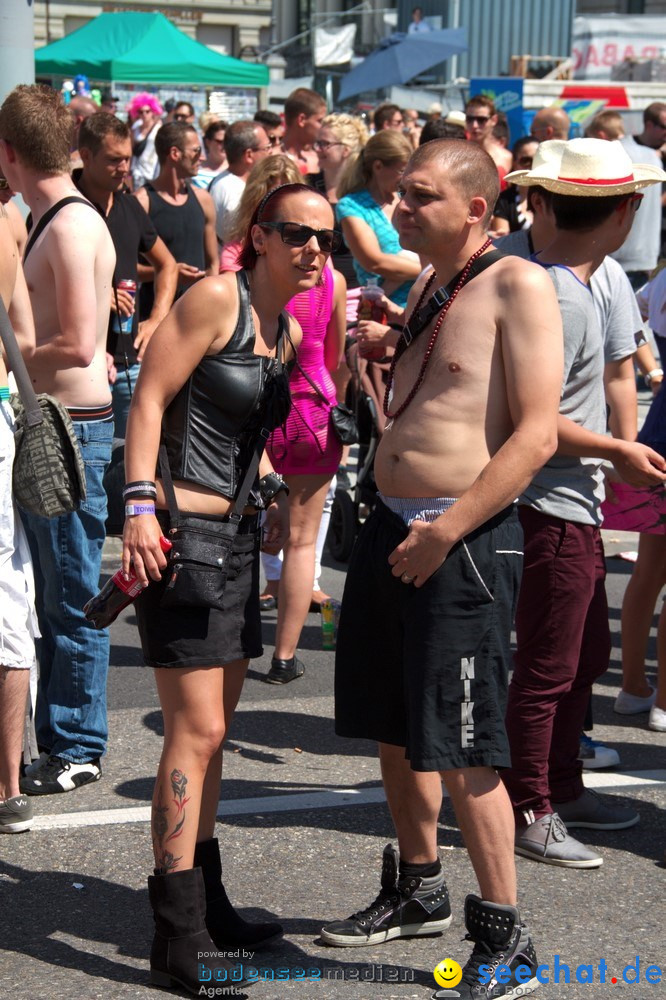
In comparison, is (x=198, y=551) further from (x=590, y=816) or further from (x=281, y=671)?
(x=281, y=671)

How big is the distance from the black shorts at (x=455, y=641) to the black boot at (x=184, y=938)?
612mm

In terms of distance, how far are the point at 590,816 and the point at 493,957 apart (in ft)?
4.16

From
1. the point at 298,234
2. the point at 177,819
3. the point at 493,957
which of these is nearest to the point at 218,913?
Result: the point at 177,819

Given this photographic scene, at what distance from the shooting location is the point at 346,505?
779 centimetres

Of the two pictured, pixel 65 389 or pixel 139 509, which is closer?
pixel 139 509

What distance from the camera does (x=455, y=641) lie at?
124 inches

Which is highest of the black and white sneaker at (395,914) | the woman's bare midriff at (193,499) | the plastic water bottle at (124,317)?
the woman's bare midriff at (193,499)

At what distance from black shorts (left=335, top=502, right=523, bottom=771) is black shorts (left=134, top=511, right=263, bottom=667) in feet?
1.05

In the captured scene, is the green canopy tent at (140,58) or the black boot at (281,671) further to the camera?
the green canopy tent at (140,58)

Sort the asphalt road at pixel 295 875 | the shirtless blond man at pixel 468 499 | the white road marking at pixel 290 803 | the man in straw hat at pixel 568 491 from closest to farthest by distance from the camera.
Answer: the shirtless blond man at pixel 468 499 → the asphalt road at pixel 295 875 → the man in straw hat at pixel 568 491 → the white road marking at pixel 290 803

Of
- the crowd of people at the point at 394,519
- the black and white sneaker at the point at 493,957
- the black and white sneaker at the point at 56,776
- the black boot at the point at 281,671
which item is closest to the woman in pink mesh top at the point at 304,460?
the black boot at the point at 281,671

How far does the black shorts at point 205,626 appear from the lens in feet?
10.5

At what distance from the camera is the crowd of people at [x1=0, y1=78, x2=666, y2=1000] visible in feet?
10.3

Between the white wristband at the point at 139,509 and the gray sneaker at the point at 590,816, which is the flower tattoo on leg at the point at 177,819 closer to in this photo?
the white wristband at the point at 139,509
